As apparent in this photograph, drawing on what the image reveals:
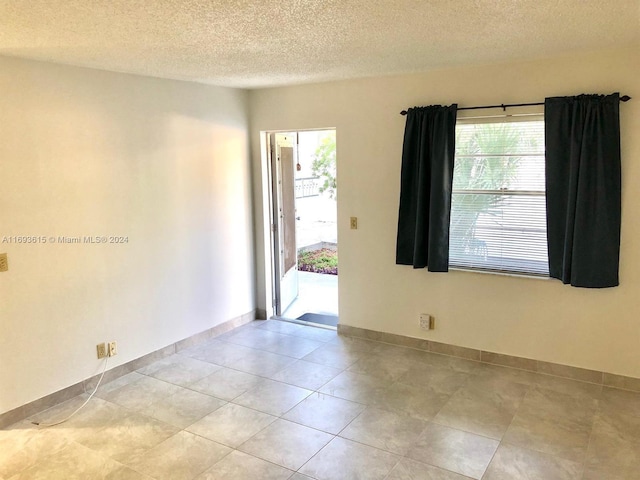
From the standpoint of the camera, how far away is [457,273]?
4.12 meters

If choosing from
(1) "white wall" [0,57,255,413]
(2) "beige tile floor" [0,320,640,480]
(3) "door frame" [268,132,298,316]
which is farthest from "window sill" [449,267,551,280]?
(1) "white wall" [0,57,255,413]

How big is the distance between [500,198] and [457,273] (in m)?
0.71

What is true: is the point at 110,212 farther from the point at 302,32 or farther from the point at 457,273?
the point at 457,273

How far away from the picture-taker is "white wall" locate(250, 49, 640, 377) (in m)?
3.43

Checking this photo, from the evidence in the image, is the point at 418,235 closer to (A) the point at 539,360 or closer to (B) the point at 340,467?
(A) the point at 539,360

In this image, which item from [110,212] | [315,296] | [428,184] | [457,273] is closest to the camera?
[110,212]

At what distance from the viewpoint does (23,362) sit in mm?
3250

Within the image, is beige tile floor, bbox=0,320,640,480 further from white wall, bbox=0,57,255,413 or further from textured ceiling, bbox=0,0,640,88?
textured ceiling, bbox=0,0,640,88

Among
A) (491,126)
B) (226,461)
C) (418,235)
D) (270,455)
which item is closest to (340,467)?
(270,455)

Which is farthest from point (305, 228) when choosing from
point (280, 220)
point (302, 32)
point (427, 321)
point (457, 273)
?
point (302, 32)

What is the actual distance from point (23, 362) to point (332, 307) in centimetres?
333

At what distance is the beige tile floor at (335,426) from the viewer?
2707 millimetres

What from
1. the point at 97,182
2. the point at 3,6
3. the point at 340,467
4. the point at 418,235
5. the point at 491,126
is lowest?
the point at 340,467

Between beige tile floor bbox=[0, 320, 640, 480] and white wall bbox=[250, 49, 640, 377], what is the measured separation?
32 centimetres
